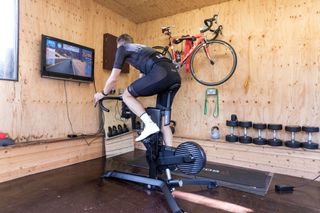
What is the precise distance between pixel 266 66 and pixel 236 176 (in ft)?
5.76

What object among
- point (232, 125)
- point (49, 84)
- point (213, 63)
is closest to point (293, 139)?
point (232, 125)

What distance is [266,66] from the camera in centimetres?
332

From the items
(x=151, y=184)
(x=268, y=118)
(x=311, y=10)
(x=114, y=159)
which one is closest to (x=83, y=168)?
(x=114, y=159)

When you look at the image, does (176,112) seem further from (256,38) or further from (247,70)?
(256,38)

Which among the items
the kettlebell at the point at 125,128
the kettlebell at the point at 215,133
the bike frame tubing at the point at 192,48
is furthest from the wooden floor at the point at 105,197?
the bike frame tubing at the point at 192,48

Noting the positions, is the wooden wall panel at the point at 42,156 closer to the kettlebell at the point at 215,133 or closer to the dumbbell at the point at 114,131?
the dumbbell at the point at 114,131

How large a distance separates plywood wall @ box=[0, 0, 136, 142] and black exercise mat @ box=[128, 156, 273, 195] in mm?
1222

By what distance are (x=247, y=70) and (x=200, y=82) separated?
770 millimetres

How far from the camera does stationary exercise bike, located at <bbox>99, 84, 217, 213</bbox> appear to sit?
1.99 meters

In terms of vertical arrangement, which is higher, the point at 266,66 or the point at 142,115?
the point at 266,66

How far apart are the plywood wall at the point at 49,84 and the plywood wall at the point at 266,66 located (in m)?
1.70

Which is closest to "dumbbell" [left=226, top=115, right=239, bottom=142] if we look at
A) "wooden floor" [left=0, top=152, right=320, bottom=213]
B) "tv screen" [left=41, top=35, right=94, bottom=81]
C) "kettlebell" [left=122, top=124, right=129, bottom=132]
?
"wooden floor" [left=0, top=152, right=320, bottom=213]

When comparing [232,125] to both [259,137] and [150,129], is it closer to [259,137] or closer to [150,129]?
[259,137]

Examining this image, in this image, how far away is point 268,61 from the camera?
331 centimetres
